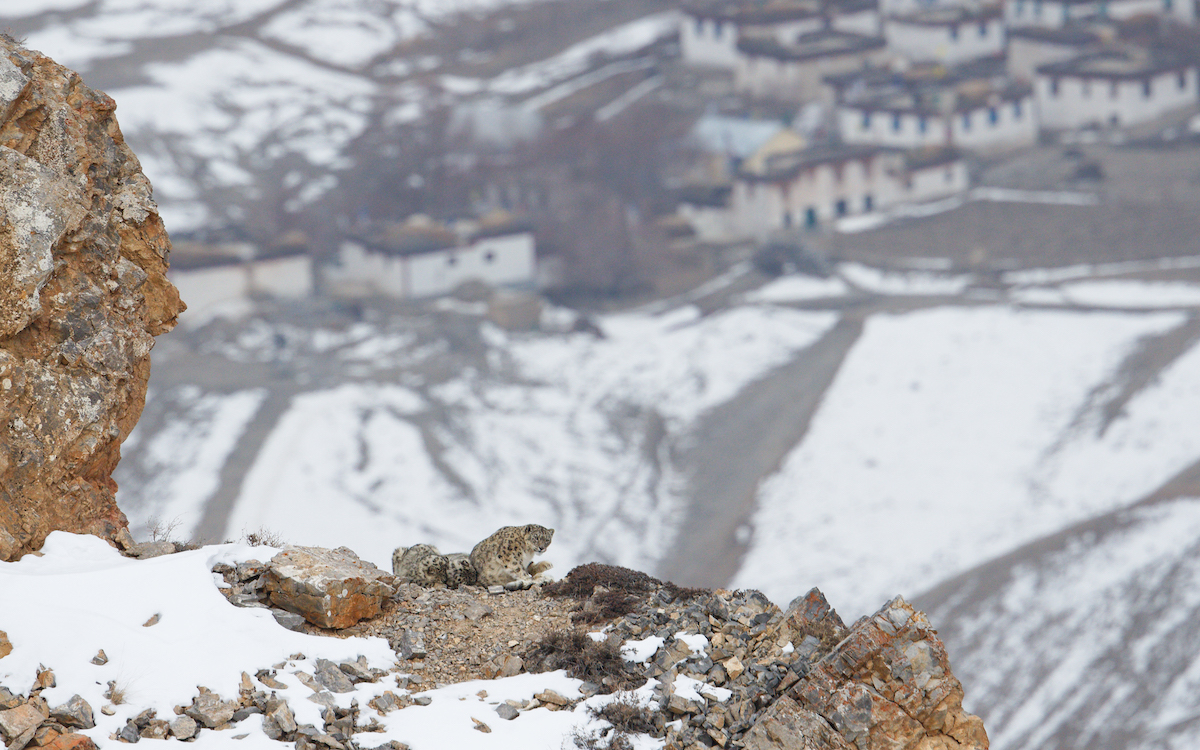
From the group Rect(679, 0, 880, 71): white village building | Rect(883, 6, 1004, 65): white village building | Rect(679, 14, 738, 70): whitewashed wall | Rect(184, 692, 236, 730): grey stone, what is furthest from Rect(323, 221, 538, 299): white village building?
Rect(184, 692, 236, 730): grey stone

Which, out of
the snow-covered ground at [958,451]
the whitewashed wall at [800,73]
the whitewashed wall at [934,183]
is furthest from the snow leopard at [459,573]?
the whitewashed wall at [800,73]

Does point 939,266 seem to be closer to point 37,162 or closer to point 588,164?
point 588,164

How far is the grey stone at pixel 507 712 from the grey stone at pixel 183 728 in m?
2.03

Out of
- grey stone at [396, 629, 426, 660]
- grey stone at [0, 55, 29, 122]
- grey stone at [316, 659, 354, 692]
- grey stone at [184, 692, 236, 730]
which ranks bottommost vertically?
grey stone at [396, 629, 426, 660]

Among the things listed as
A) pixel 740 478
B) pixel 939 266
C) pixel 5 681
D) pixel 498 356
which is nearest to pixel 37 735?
pixel 5 681

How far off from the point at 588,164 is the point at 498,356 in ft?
71.4

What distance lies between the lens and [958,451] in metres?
39.2

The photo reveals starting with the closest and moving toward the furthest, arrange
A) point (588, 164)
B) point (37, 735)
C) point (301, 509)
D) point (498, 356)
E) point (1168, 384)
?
point (37, 735), point (301, 509), point (1168, 384), point (498, 356), point (588, 164)

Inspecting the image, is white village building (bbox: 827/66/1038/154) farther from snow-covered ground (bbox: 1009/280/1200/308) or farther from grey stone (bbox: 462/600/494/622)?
grey stone (bbox: 462/600/494/622)

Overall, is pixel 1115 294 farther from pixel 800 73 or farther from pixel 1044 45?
pixel 800 73

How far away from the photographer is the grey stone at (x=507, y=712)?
9613 mm

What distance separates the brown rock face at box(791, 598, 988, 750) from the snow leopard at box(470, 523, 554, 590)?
3.52m

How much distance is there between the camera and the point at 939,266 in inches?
2137

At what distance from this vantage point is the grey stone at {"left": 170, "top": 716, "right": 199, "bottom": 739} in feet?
29.1
